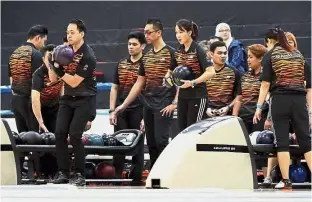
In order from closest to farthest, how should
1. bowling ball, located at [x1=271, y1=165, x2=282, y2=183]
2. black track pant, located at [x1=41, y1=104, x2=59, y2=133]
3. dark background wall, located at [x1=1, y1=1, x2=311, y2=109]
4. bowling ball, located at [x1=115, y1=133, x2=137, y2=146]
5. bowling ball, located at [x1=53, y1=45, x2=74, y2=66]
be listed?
bowling ball, located at [x1=53, y1=45, x2=74, y2=66] < bowling ball, located at [x1=271, y1=165, x2=282, y2=183] < bowling ball, located at [x1=115, y1=133, x2=137, y2=146] < black track pant, located at [x1=41, y1=104, x2=59, y2=133] < dark background wall, located at [x1=1, y1=1, x2=311, y2=109]

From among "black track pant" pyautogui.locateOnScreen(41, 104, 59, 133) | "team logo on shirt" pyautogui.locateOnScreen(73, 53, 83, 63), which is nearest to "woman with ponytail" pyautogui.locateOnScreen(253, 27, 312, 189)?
"team logo on shirt" pyautogui.locateOnScreen(73, 53, 83, 63)

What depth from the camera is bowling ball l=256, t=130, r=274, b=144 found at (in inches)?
298

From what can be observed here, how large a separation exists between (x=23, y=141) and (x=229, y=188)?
2473 millimetres

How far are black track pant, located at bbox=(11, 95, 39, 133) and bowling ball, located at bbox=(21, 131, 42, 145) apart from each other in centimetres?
95

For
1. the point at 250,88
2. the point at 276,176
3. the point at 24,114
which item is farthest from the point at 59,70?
the point at 276,176

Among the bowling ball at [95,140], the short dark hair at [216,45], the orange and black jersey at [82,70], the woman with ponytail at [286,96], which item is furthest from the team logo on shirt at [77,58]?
the woman with ponytail at [286,96]

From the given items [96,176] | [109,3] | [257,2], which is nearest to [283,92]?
[96,176]

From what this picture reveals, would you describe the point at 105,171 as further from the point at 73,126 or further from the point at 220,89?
the point at 220,89

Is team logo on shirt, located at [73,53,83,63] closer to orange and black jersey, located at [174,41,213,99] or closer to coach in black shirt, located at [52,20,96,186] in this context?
coach in black shirt, located at [52,20,96,186]

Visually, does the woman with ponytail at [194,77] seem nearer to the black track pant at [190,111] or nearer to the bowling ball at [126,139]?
the black track pant at [190,111]

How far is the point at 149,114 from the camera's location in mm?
8148

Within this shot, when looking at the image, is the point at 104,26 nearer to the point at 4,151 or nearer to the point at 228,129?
the point at 4,151

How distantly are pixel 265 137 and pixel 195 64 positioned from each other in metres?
1.03

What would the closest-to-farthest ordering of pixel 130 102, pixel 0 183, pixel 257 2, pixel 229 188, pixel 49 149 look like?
1. pixel 229 188
2. pixel 0 183
3. pixel 49 149
4. pixel 130 102
5. pixel 257 2
